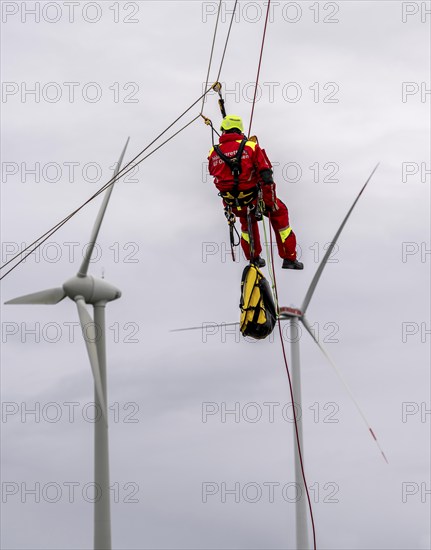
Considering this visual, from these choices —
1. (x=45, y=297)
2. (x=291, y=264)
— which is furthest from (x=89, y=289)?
(x=291, y=264)

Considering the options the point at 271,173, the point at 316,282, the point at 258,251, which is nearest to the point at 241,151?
the point at 271,173

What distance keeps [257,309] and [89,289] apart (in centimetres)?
1868

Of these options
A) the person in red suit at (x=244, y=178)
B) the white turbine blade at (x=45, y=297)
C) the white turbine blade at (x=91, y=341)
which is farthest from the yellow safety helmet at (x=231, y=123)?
the white turbine blade at (x=45, y=297)

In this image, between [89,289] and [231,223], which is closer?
[231,223]

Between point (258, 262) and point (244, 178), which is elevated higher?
point (244, 178)

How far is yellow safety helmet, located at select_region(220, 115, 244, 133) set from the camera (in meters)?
30.4

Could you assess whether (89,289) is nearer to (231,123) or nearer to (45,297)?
(45,297)

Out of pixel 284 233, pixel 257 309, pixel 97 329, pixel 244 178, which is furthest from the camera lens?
pixel 97 329

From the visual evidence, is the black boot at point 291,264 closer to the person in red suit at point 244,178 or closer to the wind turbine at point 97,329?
the person in red suit at point 244,178

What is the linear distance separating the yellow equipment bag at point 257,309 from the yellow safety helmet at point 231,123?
291 cm

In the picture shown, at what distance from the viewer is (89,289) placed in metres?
48.4

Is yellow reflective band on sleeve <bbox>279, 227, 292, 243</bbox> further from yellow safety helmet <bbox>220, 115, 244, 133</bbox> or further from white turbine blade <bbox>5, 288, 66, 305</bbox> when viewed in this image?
white turbine blade <bbox>5, 288, 66, 305</bbox>

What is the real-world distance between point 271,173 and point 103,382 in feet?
57.2

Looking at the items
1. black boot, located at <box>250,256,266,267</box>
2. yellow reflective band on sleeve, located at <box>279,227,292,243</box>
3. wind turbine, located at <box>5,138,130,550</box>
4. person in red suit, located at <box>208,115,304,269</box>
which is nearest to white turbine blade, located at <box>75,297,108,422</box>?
wind turbine, located at <box>5,138,130,550</box>
